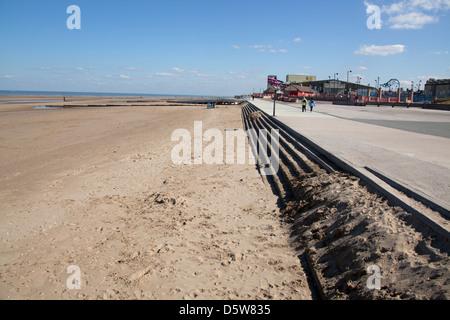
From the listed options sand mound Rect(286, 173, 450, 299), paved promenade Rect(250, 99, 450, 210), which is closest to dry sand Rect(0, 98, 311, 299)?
sand mound Rect(286, 173, 450, 299)

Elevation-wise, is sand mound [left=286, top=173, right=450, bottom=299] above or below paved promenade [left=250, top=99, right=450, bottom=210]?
below

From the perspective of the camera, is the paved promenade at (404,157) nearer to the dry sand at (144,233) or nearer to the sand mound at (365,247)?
the sand mound at (365,247)

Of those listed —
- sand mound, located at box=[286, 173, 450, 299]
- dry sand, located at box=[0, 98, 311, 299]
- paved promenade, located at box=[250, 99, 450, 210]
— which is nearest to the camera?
sand mound, located at box=[286, 173, 450, 299]

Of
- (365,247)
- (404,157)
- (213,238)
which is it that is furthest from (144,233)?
(404,157)

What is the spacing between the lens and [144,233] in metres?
5.66

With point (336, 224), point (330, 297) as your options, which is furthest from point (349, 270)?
point (336, 224)

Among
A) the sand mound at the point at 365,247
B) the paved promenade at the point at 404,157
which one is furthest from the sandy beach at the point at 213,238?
the paved promenade at the point at 404,157

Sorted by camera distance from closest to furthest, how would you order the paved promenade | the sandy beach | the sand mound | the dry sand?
the sand mound, the sandy beach, the dry sand, the paved promenade

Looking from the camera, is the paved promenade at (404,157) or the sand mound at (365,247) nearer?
the sand mound at (365,247)

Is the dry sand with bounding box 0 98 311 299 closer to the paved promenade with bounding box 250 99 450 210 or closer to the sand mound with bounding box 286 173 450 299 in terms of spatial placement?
the sand mound with bounding box 286 173 450 299

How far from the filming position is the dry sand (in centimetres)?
412

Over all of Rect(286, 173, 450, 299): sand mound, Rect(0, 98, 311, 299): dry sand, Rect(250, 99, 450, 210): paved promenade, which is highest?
Rect(250, 99, 450, 210): paved promenade

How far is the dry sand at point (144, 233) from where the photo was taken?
13.5ft
